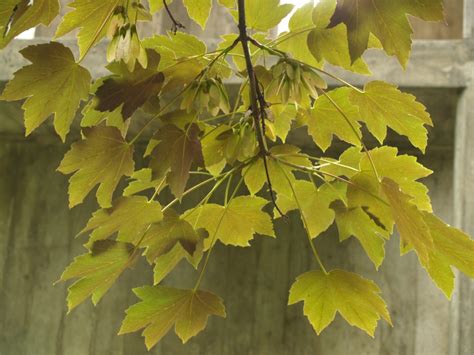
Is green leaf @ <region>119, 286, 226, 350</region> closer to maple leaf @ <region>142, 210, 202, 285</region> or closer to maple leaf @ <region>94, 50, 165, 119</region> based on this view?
maple leaf @ <region>142, 210, 202, 285</region>

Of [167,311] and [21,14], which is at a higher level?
[21,14]

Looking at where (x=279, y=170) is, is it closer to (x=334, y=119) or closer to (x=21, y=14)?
(x=334, y=119)

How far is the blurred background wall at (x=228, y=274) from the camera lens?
9.35 ft

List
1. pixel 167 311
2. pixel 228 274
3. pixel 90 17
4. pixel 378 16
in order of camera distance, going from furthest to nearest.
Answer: pixel 228 274, pixel 167 311, pixel 90 17, pixel 378 16

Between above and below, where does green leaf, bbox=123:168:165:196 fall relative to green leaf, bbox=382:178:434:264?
above

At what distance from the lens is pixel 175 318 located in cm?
82

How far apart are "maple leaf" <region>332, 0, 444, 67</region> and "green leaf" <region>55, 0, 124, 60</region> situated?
20cm

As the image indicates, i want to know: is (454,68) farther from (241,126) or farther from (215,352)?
(241,126)

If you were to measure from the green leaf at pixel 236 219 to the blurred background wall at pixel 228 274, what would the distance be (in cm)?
183

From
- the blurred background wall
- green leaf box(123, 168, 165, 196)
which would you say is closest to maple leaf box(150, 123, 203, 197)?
green leaf box(123, 168, 165, 196)

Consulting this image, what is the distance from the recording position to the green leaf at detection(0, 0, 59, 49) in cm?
66

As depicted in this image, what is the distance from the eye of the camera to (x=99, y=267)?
0.77m

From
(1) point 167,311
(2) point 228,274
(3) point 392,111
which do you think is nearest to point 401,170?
(3) point 392,111

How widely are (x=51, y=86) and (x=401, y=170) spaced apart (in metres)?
0.35
